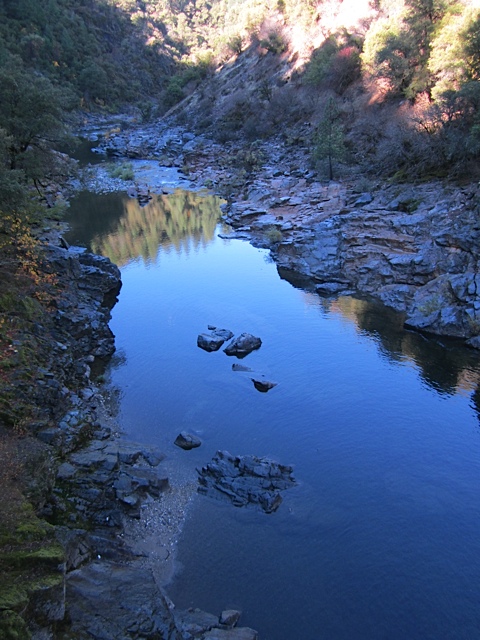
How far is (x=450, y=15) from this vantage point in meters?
37.4

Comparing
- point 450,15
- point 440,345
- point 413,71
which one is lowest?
point 440,345

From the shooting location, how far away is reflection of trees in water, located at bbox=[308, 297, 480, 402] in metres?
19.3

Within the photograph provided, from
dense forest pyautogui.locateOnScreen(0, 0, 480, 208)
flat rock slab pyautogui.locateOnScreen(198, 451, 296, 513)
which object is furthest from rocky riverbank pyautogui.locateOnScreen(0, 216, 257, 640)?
dense forest pyautogui.locateOnScreen(0, 0, 480, 208)

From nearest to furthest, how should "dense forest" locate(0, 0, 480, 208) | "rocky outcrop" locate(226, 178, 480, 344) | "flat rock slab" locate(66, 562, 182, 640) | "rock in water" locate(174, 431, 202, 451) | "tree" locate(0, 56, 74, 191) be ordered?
"flat rock slab" locate(66, 562, 182, 640) < "rock in water" locate(174, 431, 202, 451) < "rocky outcrop" locate(226, 178, 480, 344) < "tree" locate(0, 56, 74, 191) < "dense forest" locate(0, 0, 480, 208)

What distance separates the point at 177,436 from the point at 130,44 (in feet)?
428

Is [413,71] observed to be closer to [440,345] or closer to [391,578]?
[440,345]

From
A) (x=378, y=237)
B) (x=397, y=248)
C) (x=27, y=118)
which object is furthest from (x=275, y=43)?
(x=397, y=248)

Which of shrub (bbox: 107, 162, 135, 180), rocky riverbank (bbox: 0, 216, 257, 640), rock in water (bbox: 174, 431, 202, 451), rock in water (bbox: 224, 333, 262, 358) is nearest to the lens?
rocky riverbank (bbox: 0, 216, 257, 640)

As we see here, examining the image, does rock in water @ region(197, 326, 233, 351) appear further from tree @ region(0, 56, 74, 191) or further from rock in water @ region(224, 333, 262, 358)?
tree @ region(0, 56, 74, 191)

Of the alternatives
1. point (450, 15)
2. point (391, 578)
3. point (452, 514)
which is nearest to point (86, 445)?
point (391, 578)

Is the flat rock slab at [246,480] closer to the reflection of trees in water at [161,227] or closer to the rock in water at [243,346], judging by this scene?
the rock in water at [243,346]

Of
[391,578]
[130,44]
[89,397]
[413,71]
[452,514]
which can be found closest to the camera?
[391,578]

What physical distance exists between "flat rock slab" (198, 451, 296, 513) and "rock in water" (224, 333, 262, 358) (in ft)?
22.3

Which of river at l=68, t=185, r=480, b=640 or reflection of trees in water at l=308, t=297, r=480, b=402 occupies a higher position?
reflection of trees in water at l=308, t=297, r=480, b=402
